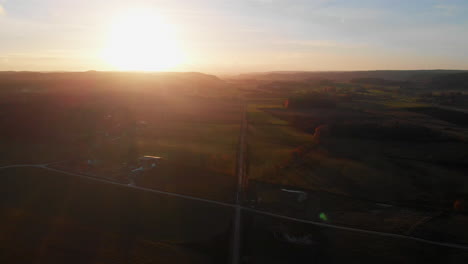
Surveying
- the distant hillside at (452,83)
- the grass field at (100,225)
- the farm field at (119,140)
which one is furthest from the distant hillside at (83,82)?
the distant hillside at (452,83)

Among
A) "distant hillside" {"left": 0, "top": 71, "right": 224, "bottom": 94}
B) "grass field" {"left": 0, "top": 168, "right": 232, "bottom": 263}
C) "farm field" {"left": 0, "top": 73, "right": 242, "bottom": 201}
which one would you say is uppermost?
Answer: "distant hillside" {"left": 0, "top": 71, "right": 224, "bottom": 94}

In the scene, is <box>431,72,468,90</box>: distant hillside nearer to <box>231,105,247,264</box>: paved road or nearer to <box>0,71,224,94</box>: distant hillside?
<box>0,71,224,94</box>: distant hillside

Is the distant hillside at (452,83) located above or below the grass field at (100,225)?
above

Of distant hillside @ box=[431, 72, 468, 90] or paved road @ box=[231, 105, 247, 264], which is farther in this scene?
distant hillside @ box=[431, 72, 468, 90]

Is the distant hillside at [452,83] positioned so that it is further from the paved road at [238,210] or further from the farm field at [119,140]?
the paved road at [238,210]

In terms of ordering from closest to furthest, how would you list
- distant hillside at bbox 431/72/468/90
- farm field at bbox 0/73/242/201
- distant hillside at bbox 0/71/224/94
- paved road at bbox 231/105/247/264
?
paved road at bbox 231/105/247/264
farm field at bbox 0/73/242/201
distant hillside at bbox 0/71/224/94
distant hillside at bbox 431/72/468/90

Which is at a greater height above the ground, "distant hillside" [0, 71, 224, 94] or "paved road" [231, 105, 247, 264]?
"distant hillside" [0, 71, 224, 94]

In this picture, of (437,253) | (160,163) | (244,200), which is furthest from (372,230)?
(160,163)

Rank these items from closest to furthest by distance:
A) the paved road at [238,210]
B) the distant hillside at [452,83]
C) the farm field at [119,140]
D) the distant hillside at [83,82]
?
the paved road at [238,210], the farm field at [119,140], the distant hillside at [83,82], the distant hillside at [452,83]

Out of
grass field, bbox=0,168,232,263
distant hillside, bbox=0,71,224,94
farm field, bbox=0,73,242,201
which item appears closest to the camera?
grass field, bbox=0,168,232,263

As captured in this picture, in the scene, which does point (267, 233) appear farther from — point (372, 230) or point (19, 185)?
point (19, 185)

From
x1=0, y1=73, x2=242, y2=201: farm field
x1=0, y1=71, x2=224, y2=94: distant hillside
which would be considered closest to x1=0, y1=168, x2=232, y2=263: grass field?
x1=0, y1=73, x2=242, y2=201: farm field

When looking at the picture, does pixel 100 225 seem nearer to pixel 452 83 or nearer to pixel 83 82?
pixel 83 82
